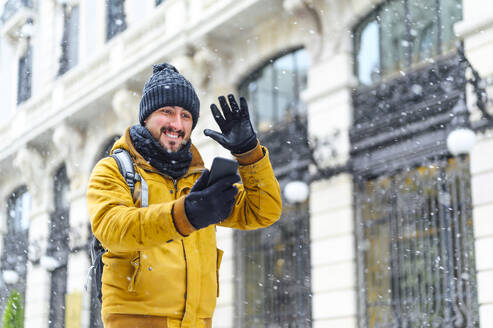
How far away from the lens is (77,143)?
15.9m

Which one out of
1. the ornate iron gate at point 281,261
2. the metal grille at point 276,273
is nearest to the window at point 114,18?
the ornate iron gate at point 281,261

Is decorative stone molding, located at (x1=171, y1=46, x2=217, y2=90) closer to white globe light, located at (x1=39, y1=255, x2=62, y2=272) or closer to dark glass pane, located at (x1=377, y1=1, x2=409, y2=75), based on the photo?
dark glass pane, located at (x1=377, y1=1, x2=409, y2=75)

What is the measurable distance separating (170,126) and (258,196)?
389 mm

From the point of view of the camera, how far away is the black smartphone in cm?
204

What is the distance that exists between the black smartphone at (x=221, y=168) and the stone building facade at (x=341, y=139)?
610 centimetres

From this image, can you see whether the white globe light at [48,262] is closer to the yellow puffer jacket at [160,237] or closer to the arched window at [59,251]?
the arched window at [59,251]

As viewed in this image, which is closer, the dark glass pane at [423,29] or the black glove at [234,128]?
the black glove at [234,128]

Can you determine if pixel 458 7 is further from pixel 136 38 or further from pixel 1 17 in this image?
pixel 1 17

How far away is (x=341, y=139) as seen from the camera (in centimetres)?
987

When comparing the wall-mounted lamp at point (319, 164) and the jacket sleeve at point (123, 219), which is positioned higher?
the wall-mounted lamp at point (319, 164)

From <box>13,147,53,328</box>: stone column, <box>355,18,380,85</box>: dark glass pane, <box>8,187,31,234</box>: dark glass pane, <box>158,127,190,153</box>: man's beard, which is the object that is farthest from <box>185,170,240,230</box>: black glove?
<box>8,187,31,234</box>: dark glass pane

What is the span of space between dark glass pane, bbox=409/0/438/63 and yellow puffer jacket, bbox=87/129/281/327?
271 inches

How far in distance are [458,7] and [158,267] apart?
7.35m

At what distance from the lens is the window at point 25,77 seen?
20406 mm
